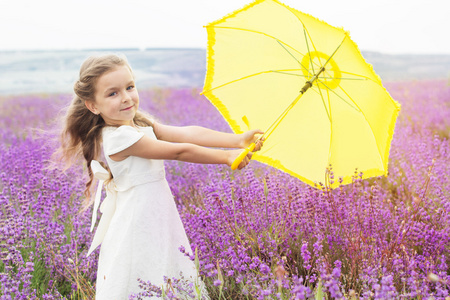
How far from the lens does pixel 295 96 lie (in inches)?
100

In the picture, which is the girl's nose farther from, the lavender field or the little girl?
the lavender field

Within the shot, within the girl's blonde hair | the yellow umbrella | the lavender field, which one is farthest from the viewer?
the yellow umbrella

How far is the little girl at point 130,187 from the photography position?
6.99ft

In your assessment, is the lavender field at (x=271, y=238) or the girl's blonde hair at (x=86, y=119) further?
the girl's blonde hair at (x=86, y=119)

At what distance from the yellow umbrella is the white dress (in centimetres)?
60

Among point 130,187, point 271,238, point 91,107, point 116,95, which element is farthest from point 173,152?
point 271,238

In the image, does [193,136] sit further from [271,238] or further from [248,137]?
[271,238]

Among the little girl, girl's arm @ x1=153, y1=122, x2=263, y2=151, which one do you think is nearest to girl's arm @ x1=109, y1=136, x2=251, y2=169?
the little girl

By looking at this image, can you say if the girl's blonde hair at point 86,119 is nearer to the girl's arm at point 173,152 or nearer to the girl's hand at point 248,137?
the girl's arm at point 173,152

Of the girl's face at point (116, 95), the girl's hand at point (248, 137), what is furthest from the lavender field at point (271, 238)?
the girl's face at point (116, 95)

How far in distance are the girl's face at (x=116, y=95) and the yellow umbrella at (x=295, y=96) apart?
58 cm

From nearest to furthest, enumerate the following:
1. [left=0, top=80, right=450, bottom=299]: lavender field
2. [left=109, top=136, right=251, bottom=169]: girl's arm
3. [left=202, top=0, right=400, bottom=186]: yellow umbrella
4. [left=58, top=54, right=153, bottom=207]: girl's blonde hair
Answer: [left=0, top=80, right=450, bottom=299]: lavender field
[left=109, top=136, right=251, bottom=169]: girl's arm
[left=58, top=54, right=153, bottom=207]: girl's blonde hair
[left=202, top=0, right=400, bottom=186]: yellow umbrella

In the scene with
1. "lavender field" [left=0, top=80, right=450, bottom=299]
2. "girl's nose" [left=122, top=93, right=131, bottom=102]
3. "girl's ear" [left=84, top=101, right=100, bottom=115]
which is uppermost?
"girl's nose" [left=122, top=93, right=131, bottom=102]

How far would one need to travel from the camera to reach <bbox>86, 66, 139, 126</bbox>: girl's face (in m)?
2.20
